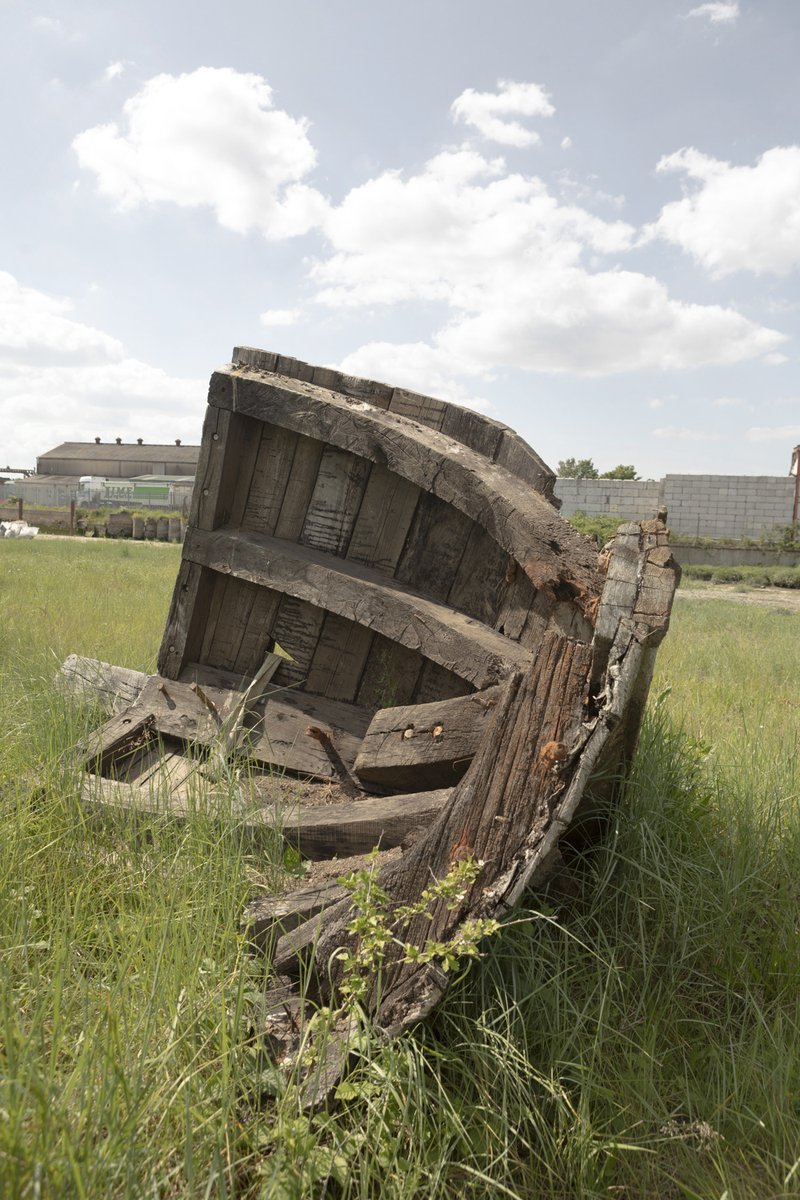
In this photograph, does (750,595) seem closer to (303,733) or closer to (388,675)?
(388,675)

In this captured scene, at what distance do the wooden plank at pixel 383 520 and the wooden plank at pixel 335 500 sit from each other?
0.04m

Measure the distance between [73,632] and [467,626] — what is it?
5.29 meters

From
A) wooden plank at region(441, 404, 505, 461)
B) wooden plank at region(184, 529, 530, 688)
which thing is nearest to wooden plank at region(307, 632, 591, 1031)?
wooden plank at region(184, 529, 530, 688)

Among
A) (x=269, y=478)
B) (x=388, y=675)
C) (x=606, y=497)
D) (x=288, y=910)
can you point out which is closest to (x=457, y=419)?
(x=269, y=478)

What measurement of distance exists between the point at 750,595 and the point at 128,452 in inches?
2346

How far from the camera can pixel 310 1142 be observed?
176 cm

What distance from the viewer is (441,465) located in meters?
3.00

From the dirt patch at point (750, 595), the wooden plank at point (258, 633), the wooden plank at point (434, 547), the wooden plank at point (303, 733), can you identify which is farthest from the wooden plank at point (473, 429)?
the dirt patch at point (750, 595)

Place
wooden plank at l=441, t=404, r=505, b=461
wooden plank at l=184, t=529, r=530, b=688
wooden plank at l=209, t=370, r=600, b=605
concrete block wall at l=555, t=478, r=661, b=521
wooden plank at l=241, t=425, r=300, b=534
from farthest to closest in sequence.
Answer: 1. concrete block wall at l=555, t=478, r=661, b=521
2. wooden plank at l=241, t=425, r=300, b=534
3. wooden plank at l=441, t=404, r=505, b=461
4. wooden plank at l=184, t=529, r=530, b=688
5. wooden plank at l=209, t=370, r=600, b=605

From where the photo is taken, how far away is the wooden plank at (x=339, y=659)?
11.3 feet

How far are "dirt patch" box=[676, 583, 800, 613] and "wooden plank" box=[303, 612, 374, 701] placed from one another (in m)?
14.6

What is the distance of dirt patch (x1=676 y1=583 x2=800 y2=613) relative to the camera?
58.1 feet

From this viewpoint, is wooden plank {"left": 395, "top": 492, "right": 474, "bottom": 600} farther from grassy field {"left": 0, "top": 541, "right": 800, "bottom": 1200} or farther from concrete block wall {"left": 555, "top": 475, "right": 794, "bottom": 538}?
concrete block wall {"left": 555, "top": 475, "right": 794, "bottom": 538}

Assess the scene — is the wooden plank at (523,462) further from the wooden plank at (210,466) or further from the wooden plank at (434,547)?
the wooden plank at (210,466)
